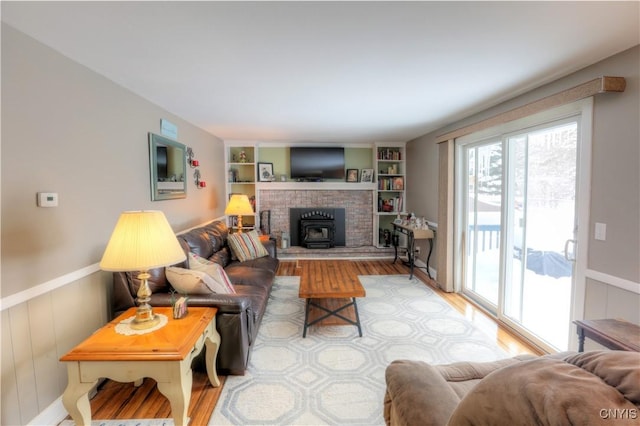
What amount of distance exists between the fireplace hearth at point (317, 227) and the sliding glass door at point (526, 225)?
2679mm

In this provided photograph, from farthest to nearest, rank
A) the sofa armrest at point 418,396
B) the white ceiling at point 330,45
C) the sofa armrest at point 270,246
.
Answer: the sofa armrest at point 270,246 → the white ceiling at point 330,45 → the sofa armrest at point 418,396

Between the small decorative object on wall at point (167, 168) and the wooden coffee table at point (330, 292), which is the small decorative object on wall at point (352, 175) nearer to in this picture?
the wooden coffee table at point (330, 292)

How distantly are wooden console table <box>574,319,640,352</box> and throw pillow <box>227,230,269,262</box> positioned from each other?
331cm

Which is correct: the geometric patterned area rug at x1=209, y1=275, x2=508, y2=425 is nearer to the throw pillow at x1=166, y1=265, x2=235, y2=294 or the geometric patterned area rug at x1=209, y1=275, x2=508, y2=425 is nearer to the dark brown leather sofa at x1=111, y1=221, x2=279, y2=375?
the dark brown leather sofa at x1=111, y1=221, x2=279, y2=375

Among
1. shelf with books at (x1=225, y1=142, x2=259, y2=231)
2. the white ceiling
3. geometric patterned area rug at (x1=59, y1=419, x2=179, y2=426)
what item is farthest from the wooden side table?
shelf with books at (x1=225, y1=142, x2=259, y2=231)

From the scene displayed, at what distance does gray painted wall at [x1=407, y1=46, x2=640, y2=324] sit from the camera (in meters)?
1.77

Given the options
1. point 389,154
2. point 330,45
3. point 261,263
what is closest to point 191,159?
point 261,263

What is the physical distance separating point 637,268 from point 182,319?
291 centimetres

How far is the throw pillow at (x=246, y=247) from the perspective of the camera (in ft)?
12.5

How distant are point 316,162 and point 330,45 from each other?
13.0ft

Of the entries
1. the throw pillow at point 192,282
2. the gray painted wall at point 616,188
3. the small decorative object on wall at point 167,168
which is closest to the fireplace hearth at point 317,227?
the small decorative object on wall at point 167,168

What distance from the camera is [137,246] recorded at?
5.14 feet

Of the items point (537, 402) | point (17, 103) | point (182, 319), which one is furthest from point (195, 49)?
point (537, 402)

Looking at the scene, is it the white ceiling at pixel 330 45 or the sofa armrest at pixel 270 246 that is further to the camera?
the sofa armrest at pixel 270 246
